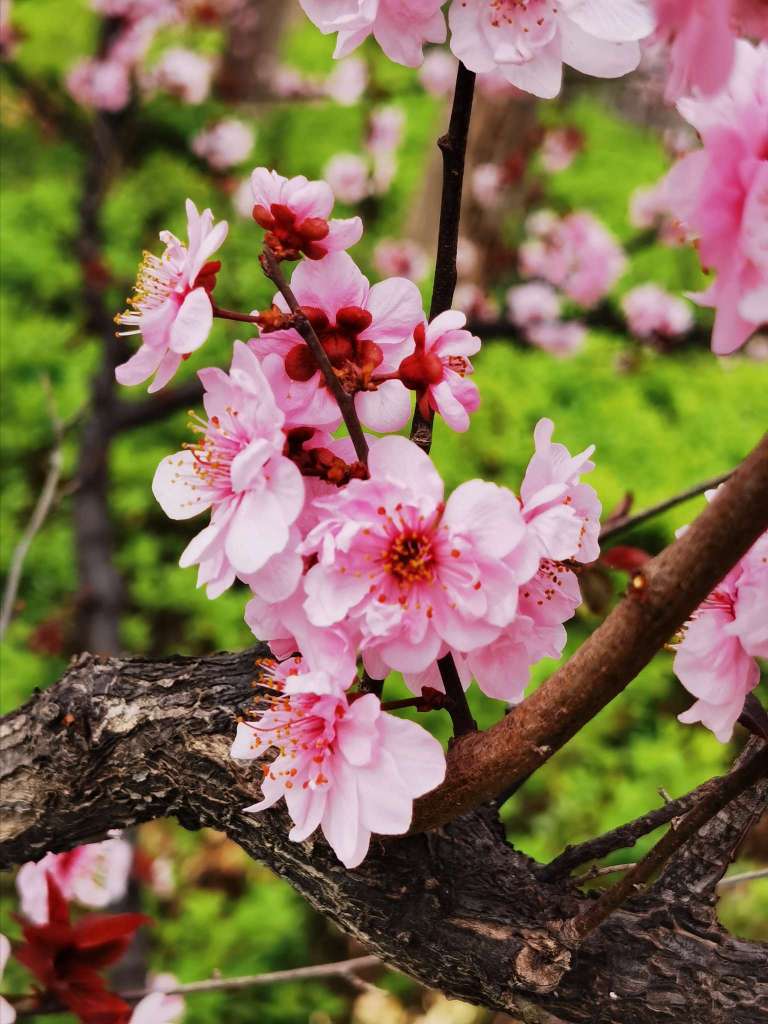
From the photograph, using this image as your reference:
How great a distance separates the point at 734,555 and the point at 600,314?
13.7 feet

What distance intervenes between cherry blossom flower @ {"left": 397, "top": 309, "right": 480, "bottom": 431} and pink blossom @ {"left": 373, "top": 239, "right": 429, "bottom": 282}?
347cm

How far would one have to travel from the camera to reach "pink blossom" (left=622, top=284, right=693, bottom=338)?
4012 mm

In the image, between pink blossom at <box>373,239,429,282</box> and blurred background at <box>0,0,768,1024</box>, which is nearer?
blurred background at <box>0,0,768,1024</box>

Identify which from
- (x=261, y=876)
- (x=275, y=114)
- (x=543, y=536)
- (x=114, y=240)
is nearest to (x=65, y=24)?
(x=275, y=114)

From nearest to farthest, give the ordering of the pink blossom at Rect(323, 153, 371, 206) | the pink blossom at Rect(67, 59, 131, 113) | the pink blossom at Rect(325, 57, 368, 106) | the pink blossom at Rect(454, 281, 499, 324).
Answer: the pink blossom at Rect(454, 281, 499, 324) < the pink blossom at Rect(67, 59, 131, 113) < the pink blossom at Rect(323, 153, 371, 206) < the pink blossom at Rect(325, 57, 368, 106)

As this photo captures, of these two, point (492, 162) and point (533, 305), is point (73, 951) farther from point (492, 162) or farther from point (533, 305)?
point (492, 162)

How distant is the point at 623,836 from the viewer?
0.84 meters

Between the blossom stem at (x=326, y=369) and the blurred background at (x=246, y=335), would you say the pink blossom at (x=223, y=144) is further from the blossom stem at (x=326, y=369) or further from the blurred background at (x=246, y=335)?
the blossom stem at (x=326, y=369)

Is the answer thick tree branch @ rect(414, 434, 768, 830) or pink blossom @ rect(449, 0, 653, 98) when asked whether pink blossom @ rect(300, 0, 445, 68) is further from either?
thick tree branch @ rect(414, 434, 768, 830)

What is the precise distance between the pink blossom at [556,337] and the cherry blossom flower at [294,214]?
350cm

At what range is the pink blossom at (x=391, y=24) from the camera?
635 mm

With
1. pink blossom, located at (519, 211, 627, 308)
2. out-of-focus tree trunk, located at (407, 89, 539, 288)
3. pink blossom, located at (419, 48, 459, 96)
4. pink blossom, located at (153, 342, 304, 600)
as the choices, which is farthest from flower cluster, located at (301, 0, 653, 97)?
pink blossom, located at (419, 48, 459, 96)

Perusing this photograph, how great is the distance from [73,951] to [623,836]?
2.13 ft

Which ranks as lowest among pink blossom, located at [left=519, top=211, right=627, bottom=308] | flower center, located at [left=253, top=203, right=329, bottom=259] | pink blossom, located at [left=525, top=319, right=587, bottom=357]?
flower center, located at [left=253, top=203, right=329, bottom=259]
